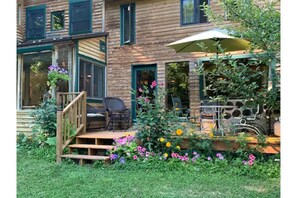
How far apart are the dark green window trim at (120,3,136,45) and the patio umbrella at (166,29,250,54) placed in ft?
9.76

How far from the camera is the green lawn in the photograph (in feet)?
10.5

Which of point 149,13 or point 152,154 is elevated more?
point 149,13

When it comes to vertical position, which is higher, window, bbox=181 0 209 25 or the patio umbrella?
window, bbox=181 0 209 25

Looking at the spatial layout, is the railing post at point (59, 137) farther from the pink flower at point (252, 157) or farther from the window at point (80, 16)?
the window at point (80, 16)

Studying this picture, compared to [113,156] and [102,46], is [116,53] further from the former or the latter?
[113,156]

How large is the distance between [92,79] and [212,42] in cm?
420

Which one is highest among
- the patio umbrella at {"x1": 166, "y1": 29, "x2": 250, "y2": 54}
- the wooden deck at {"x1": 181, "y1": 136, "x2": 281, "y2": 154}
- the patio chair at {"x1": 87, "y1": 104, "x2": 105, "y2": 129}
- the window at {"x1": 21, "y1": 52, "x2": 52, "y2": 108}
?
the patio umbrella at {"x1": 166, "y1": 29, "x2": 250, "y2": 54}

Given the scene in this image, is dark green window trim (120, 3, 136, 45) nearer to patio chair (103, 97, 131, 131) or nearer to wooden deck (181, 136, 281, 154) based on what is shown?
patio chair (103, 97, 131, 131)

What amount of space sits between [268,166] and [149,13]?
6125mm

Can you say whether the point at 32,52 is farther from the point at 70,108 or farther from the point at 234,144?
the point at 234,144

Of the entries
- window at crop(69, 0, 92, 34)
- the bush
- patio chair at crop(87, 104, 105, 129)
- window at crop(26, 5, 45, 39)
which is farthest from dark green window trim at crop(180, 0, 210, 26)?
window at crop(26, 5, 45, 39)

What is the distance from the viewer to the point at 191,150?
458 centimetres

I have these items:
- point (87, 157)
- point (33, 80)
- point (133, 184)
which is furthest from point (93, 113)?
point (133, 184)
